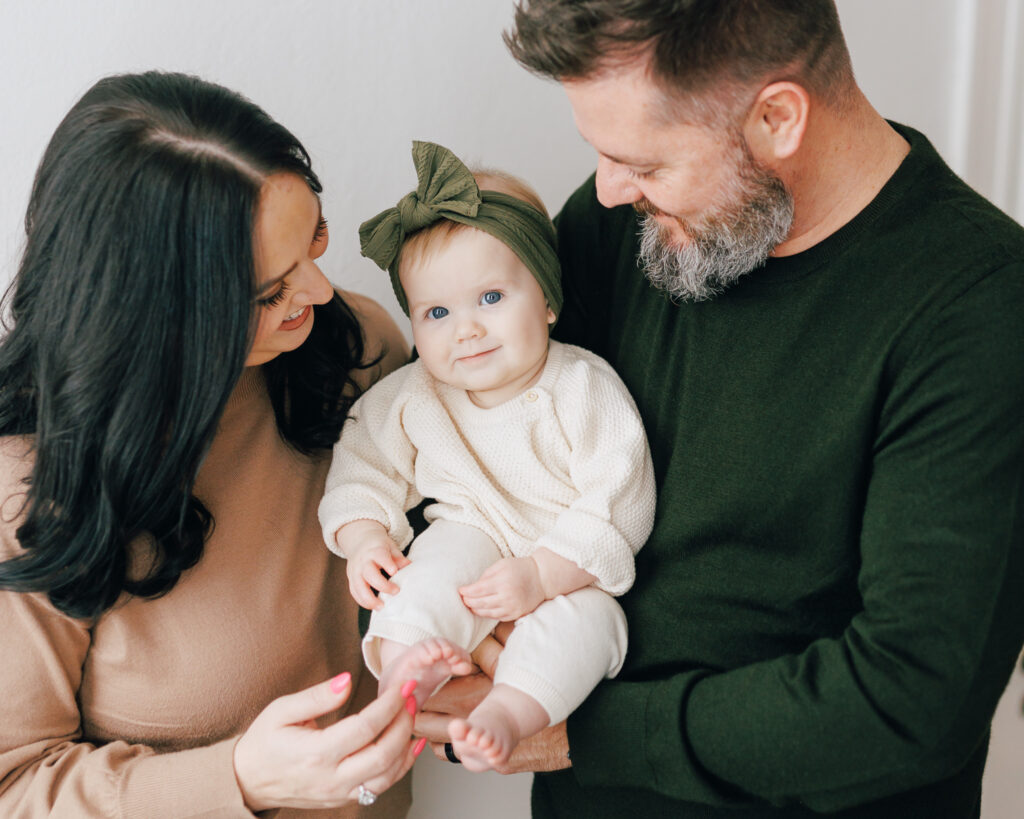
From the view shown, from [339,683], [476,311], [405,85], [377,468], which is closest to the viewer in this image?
[339,683]

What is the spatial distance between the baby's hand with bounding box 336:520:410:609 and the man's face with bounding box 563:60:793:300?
0.62 metres

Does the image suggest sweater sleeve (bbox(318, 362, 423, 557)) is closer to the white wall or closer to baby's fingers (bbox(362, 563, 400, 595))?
baby's fingers (bbox(362, 563, 400, 595))

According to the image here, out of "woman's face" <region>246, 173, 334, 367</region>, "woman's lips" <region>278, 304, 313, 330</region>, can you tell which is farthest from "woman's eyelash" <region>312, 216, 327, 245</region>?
"woman's lips" <region>278, 304, 313, 330</region>

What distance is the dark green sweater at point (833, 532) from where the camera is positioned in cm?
111

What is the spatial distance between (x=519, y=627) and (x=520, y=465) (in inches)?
10.5

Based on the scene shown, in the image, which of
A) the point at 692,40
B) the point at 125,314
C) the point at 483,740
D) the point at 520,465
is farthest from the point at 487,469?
the point at 692,40

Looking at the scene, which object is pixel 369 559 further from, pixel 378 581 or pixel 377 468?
pixel 377 468

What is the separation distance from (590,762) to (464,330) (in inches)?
26.7

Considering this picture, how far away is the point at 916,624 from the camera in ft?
3.64

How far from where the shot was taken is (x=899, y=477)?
3.76 ft

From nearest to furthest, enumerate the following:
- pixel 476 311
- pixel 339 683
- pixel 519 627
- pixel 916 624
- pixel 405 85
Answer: pixel 916 624 < pixel 339 683 < pixel 519 627 < pixel 476 311 < pixel 405 85

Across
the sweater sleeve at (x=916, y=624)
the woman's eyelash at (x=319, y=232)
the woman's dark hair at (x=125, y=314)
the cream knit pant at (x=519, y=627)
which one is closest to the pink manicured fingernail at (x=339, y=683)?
the cream knit pant at (x=519, y=627)

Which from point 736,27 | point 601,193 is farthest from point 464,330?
point 736,27

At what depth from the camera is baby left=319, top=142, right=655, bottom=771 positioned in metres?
1.32
